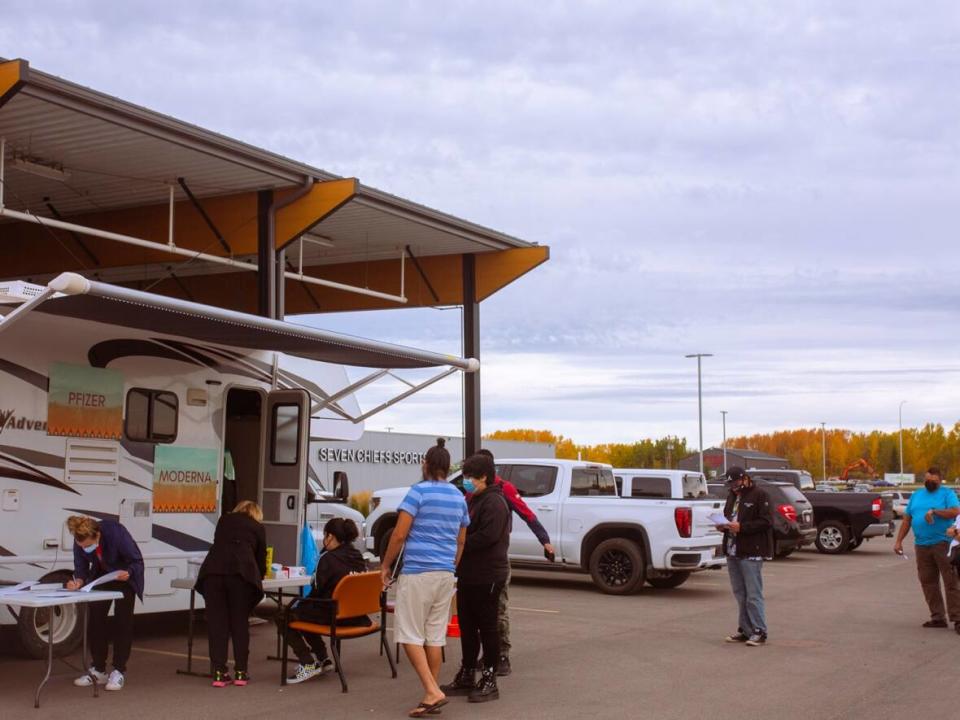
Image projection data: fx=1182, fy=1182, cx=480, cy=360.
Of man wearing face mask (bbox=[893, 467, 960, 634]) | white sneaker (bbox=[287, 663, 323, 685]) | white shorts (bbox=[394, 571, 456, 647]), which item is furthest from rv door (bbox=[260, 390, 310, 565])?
man wearing face mask (bbox=[893, 467, 960, 634])

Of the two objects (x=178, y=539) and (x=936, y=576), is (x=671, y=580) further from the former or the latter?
(x=178, y=539)

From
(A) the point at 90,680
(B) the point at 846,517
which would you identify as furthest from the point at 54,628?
(B) the point at 846,517

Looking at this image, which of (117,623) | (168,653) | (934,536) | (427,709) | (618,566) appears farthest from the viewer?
(618,566)

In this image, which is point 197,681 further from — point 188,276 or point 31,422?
point 188,276

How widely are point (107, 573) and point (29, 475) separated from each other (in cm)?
154

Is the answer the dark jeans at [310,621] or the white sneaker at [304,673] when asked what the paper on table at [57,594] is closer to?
the dark jeans at [310,621]

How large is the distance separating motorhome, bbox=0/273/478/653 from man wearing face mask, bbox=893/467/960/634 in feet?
17.2

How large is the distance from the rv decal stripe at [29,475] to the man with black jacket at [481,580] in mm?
3804

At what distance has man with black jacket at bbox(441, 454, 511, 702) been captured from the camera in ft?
28.7

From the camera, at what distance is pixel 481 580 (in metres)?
8.74

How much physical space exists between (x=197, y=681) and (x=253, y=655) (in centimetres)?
133

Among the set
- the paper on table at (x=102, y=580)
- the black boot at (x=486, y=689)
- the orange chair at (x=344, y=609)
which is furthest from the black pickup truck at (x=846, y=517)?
the paper on table at (x=102, y=580)

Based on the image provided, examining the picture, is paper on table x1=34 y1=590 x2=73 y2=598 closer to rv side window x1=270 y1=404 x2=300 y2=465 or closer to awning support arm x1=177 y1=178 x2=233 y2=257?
rv side window x1=270 y1=404 x2=300 y2=465

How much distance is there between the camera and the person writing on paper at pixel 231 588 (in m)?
9.18
